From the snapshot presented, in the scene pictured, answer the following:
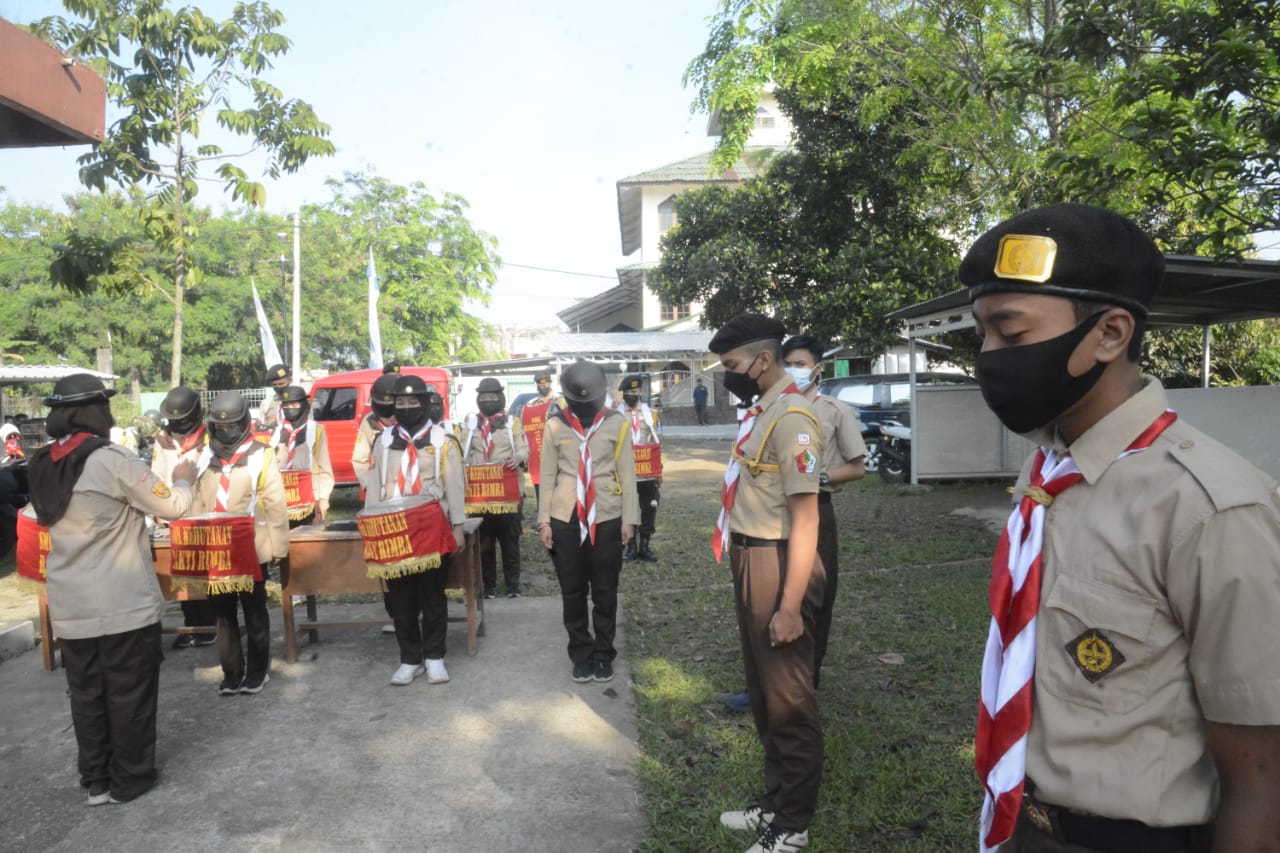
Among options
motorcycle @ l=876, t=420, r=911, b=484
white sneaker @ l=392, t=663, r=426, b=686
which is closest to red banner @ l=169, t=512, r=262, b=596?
white sneaker @ l=392, t=663, r=426, b=686

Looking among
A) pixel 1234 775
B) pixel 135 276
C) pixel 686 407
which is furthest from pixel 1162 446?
pixel 686 407

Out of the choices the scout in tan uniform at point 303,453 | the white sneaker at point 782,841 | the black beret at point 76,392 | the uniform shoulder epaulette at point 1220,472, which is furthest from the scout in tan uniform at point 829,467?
the scout in tan uniform at point 303,453

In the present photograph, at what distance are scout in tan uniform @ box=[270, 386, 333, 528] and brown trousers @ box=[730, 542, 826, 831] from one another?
519 centimetres

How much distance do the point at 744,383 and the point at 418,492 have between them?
2.60m

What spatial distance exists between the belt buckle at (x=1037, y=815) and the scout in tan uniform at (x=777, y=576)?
1534 millimetres

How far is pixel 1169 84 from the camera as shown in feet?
15.8

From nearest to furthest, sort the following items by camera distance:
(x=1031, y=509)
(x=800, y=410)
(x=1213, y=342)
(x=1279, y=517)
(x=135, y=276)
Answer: (x=1279, y=517), (x=1031, y=509), (x=800, y=410), (x=135, y=276), (x=1213, y=342)

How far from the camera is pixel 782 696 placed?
312 centimetres

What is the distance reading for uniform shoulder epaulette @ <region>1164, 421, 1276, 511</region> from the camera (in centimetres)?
123

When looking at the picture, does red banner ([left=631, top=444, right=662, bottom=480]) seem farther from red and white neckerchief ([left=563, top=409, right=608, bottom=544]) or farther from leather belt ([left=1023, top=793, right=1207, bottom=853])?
leather belt ([left=1023, top=793, right=1207, bottom=853])

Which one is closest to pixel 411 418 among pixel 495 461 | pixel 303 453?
pixel 495 461

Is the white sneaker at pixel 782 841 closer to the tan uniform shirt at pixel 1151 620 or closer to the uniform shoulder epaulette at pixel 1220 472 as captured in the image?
the tan uniform shirt at pixel 1151 620

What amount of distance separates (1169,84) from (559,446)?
423 centimetres

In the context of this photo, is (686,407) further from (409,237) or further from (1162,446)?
(1162,446)
